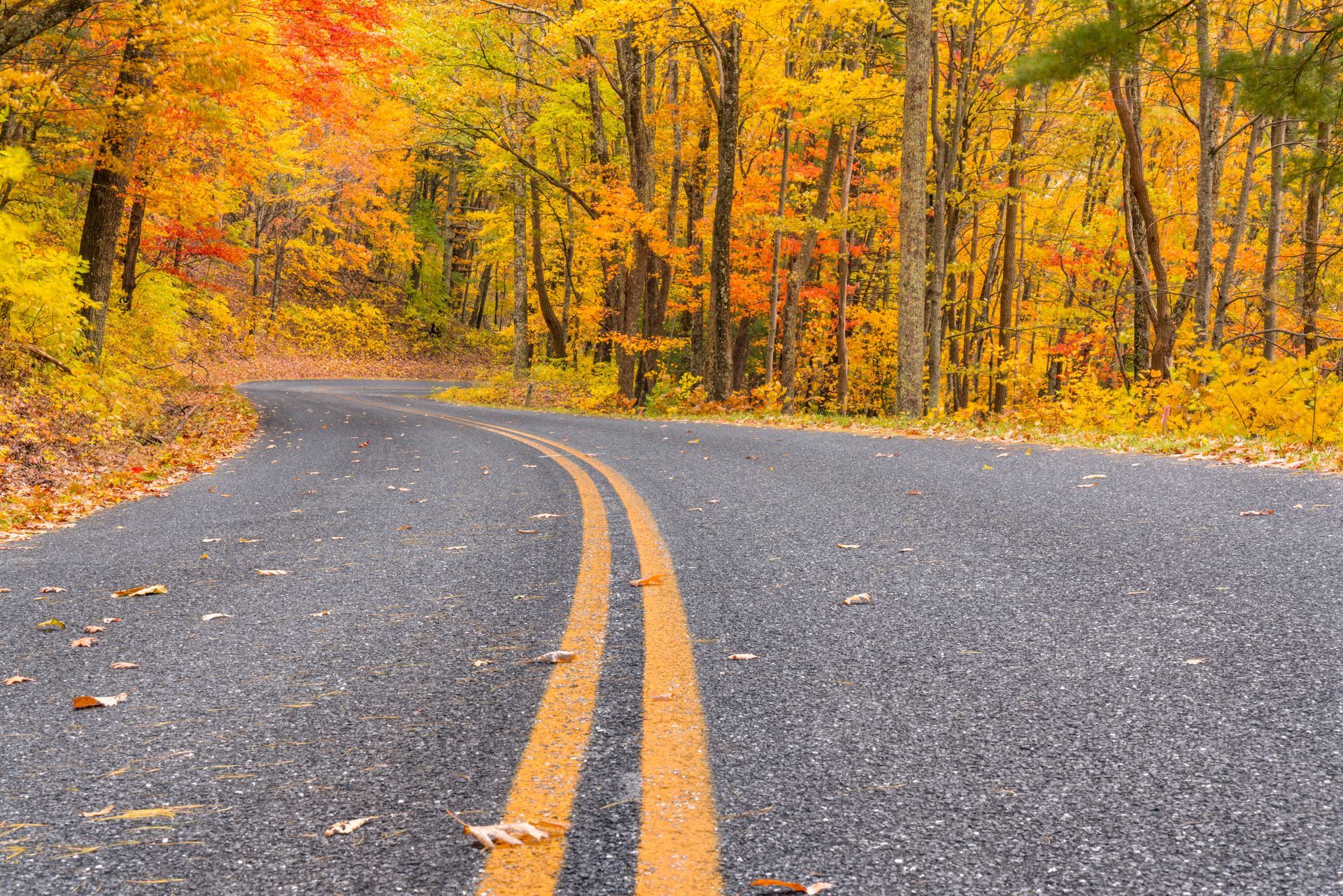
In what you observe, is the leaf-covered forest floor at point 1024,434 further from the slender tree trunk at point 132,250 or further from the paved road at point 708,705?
the slender tree trunk at point 132,250

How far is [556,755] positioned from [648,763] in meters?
0.24

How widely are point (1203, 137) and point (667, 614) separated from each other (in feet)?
54.4

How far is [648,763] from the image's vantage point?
2.20m

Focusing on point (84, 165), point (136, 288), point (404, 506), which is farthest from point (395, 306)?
point (404, 506)

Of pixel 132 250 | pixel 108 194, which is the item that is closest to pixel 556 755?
pixel 108 194

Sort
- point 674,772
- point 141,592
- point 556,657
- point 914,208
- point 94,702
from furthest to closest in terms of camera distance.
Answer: point 914,208
point 141,592
point 556,657
point 94,702
point 674,772

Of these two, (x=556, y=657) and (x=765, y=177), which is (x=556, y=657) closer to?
(x=556, y=657)

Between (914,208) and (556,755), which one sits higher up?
(914,208)

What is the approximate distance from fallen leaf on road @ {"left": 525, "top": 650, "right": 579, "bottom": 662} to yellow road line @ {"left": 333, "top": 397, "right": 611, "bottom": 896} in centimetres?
3

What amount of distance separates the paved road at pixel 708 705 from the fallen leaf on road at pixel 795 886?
26 millimetres

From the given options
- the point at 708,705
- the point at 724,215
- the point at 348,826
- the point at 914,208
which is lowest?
the point at 348,826

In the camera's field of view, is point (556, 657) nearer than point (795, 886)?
No

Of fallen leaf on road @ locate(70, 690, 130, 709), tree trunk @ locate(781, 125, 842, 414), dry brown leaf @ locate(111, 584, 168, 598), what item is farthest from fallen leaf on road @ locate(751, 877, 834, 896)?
tree trunk @ locate(781, 125, 842, 414)

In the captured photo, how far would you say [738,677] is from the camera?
2812 mm
